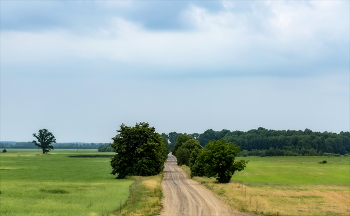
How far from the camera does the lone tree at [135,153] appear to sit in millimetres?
85562

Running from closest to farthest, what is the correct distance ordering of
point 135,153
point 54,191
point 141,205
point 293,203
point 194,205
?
point 141,205 < point 194,205 < point 293,203 < point 54,191 < point 135,153

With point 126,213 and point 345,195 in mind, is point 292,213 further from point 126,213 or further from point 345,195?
point 345,195

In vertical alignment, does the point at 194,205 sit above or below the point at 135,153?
below

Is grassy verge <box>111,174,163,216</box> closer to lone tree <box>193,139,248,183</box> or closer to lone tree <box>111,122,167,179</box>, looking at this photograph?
lone tree <box>193,139,248,183</box>

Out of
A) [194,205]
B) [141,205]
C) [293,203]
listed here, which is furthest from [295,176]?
[141,205]

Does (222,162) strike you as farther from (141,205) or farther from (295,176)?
(141,205)

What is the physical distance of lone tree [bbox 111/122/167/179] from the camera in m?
85.6

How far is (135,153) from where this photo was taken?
87312 millimetres

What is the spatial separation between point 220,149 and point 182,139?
80.8 meters

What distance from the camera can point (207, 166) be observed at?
7362 cm

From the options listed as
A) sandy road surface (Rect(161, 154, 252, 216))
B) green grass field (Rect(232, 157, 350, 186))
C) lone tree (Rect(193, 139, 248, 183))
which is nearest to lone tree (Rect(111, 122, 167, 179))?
lone tree (Rect(193, 139, 248, 183))

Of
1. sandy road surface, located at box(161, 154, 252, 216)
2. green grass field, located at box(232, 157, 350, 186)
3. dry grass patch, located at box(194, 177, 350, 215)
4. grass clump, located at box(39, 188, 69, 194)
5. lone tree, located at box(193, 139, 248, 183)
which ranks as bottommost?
green grass field, located at box(232, 157, 350, 186)

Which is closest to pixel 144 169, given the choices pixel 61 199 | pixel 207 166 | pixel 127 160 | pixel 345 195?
pixel 127 160

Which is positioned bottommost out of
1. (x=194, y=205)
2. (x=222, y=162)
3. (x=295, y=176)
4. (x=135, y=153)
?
(x=295, y=176)
